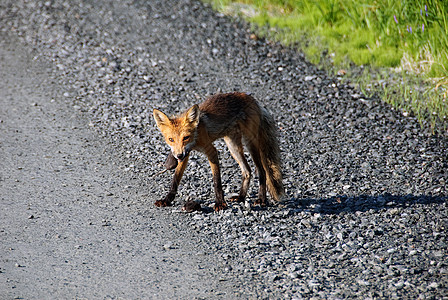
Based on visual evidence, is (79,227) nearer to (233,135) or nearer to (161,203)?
(161,203)

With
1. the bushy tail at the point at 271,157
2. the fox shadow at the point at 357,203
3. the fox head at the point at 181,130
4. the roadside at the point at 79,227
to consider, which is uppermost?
the fox head at the point at 181,130

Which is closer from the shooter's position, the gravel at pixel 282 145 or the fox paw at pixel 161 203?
the gravel at pixel 282 145

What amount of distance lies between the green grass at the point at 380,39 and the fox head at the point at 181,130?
3870 millimetres

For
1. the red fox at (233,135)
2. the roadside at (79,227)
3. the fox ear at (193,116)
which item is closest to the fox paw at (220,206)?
the red fox at (233,135)

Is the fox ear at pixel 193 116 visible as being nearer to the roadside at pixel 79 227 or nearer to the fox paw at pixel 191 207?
the fox paw at pixel 191 207

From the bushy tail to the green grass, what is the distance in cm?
286

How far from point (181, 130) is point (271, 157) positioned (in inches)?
45.2

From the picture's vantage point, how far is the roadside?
4.24 meters

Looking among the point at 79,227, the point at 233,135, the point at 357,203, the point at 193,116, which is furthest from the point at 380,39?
the point at 79,227

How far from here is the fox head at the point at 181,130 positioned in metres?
5.07

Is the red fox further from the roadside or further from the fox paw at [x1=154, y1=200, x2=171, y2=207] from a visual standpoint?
the roadside

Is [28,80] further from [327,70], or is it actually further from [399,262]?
[399,262]

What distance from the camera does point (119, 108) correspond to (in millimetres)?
7613

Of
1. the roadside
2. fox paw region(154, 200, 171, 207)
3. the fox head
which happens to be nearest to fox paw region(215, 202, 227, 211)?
the roadside
